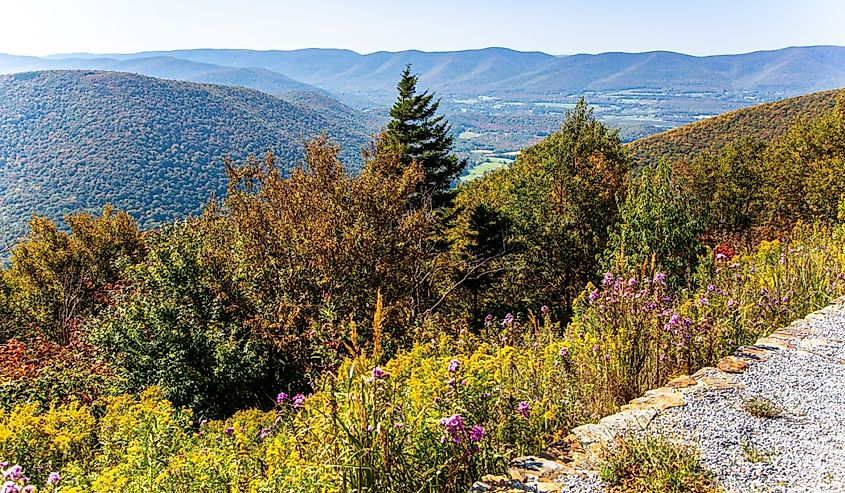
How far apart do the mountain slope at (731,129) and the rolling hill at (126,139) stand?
113ft

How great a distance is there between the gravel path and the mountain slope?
48.8 metres

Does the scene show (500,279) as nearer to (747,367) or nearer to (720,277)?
(720,277)

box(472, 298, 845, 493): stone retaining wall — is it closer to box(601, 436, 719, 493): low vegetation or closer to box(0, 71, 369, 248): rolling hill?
box(601, 436, 719, 493): low vegetation

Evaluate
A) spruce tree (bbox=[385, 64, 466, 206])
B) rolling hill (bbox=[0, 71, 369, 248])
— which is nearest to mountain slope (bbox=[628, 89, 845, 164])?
rolling hill (bbox=[0, 71, 369, 248])

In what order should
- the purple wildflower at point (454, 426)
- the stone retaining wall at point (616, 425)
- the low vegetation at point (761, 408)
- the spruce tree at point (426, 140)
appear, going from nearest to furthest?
1. the purple wildflower at point (454, 426)
2. the stone retaining wall at point (616, 425)
3. the low vegetation at point (761, 408)
4. the spruce tree at point (426, 140)

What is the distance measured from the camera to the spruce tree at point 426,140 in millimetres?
19062

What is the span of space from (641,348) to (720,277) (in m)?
2.92

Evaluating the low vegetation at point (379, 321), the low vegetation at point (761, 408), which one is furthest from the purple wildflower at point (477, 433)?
the low vegetation at point (761, 408)

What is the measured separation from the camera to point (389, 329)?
10.2 meters

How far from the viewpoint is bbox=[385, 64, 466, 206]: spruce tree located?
19062 millimetres

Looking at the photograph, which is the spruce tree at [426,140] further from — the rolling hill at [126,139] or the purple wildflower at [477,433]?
the rolling hill at [126,139]

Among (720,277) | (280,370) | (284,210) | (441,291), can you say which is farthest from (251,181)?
(720,277)

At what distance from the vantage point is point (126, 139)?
316ft

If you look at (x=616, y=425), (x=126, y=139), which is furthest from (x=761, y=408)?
(x=126, y=139)
